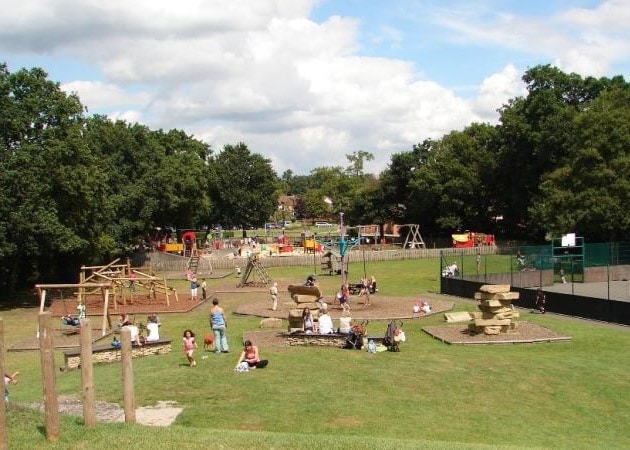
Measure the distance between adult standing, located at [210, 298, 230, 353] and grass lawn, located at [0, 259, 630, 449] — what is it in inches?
21.6

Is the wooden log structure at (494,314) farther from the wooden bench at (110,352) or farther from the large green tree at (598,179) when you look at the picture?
the large green tree at (598,179)

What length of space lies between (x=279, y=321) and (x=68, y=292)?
23242 mm

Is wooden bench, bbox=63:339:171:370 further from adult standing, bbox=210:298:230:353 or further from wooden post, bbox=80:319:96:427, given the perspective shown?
wooden post, bbox=80:319:96:427

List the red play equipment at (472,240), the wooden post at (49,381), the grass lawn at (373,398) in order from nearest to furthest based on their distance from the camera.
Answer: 1. the wooden post at (49,381)
2. the grass lawn at (373,398)
3. the red play equipment at (472,240)

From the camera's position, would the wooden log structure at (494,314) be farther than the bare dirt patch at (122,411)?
Yes

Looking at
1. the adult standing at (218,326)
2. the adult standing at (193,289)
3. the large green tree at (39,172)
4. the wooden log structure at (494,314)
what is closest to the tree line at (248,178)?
the large green tree at (39,172)

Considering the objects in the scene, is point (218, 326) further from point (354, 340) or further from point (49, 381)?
point (49, 381)

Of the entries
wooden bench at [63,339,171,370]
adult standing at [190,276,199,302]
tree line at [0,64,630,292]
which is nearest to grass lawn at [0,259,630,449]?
wooden bench at [63,339,171,370]

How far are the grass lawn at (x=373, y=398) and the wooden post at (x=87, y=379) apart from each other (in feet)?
0.85

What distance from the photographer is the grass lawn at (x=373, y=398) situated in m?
11.4

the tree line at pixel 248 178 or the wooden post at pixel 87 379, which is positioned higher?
the tree line at pixel 248 178

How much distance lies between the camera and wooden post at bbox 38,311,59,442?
10.5 metres

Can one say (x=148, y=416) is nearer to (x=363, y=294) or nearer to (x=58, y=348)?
(x=58, y=348)

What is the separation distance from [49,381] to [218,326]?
10.6 meters
